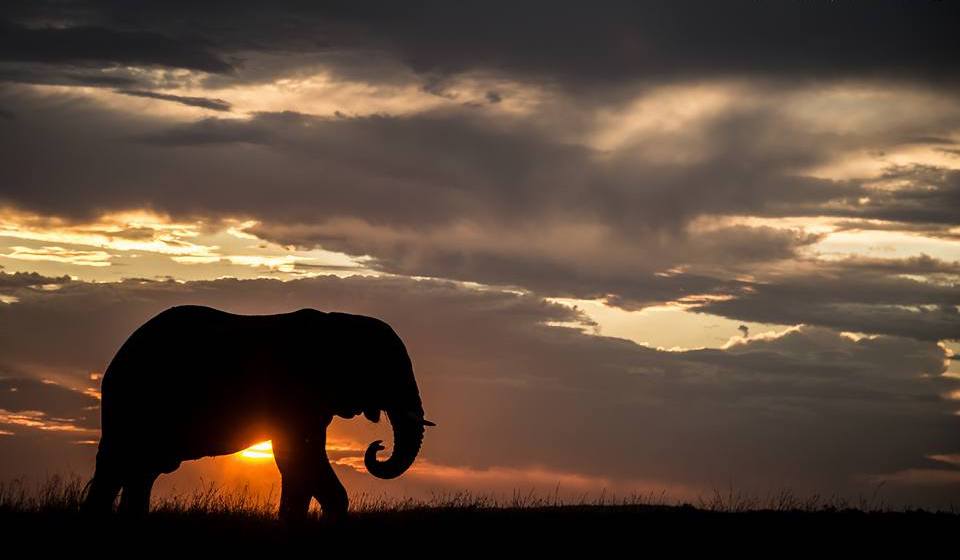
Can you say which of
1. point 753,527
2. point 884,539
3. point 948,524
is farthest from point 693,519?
point 948,524

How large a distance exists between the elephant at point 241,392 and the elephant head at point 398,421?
0.8 inches

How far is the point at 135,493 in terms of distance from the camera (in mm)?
23844

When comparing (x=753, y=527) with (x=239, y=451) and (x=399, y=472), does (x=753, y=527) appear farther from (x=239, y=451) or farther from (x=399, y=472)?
(x=239, y=451)

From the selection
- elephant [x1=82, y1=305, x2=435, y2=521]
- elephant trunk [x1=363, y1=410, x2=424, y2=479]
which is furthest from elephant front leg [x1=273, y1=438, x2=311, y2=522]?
elephant trunk [x1=363, y1=410, x2=424, y2=479]

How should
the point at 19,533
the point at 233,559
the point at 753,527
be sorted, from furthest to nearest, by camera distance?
the point at 753,527
the point at 19,533
the point at 233,559

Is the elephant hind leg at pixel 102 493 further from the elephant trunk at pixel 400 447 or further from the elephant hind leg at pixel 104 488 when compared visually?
the elephant trunk at pixel 400 447

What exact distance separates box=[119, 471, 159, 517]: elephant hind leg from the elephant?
0.06 feet

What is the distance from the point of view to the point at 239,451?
2392 cm

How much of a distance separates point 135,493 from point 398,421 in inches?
211

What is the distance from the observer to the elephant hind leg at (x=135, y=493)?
78.1 ft

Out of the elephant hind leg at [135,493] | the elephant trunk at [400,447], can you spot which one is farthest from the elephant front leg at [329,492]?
the elephant hind leg at [135,493]

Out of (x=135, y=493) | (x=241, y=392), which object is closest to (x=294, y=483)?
(x=241, y=392)

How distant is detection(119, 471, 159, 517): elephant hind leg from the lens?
23.8m

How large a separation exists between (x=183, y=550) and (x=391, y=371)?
19.2 ft
